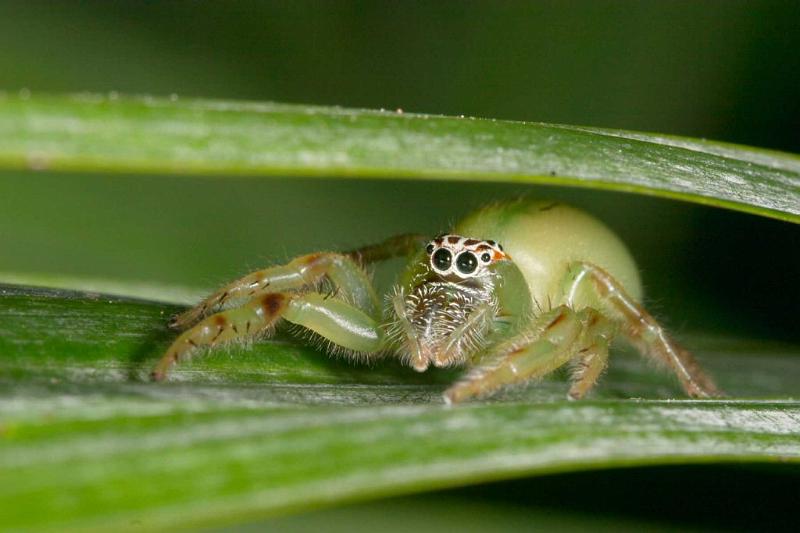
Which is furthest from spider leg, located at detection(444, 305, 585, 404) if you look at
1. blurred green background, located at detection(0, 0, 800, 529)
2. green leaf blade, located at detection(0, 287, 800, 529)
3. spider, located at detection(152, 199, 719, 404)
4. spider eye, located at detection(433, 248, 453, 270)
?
blurred green background, located at detection(0, 0, 800, 529)

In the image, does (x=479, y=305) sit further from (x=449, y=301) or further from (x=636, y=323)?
(x=636, y=323)

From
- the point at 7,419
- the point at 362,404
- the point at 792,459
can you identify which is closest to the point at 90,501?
the point at 7,419

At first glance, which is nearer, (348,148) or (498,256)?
(348,148)

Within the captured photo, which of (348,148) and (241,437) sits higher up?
(348,148)

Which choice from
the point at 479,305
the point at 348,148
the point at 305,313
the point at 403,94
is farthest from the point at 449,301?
the point at 403,94

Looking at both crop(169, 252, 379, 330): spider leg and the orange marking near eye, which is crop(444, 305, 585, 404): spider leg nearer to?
the orange marking near eye

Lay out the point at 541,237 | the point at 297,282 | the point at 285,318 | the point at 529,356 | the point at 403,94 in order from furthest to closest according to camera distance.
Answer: the point at 403,94 → the point at 541,237 → the point at 297,282 → the point at 285,318 → the point at 529,356

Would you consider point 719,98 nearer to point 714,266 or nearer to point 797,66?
point 797,66

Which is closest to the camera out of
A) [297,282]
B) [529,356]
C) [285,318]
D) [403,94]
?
[529,356]
